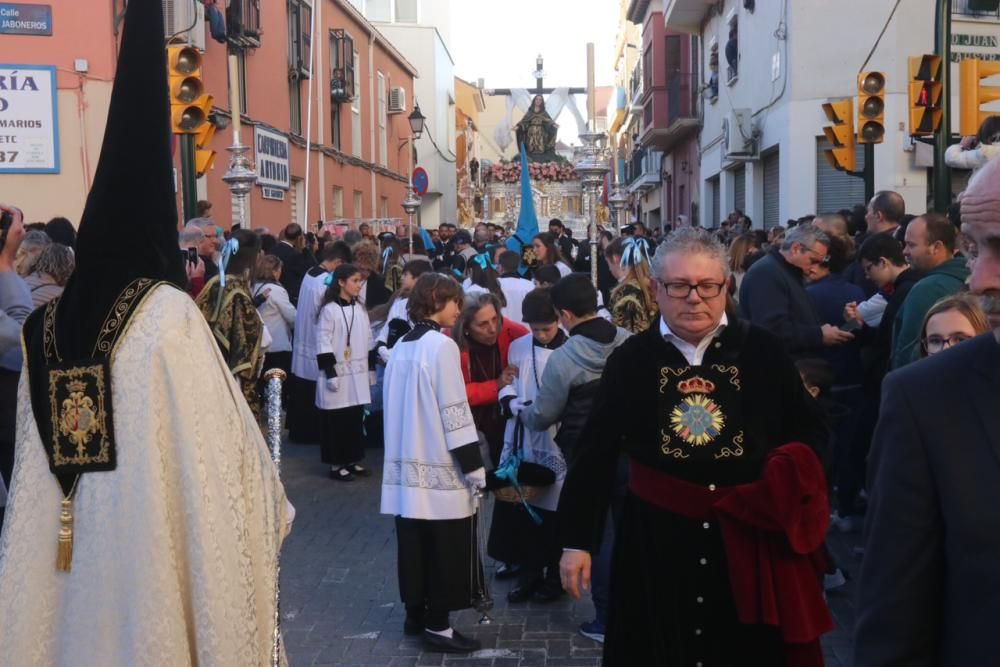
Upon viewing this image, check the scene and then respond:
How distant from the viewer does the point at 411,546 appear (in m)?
5.83

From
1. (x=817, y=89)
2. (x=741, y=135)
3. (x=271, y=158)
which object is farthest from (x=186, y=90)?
(x=741, y=135)

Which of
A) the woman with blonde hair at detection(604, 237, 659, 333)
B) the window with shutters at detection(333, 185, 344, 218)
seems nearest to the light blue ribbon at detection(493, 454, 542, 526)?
the woman with blonde hair at detection(604, 237, 659, 333)

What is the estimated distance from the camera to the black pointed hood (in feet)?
10.4

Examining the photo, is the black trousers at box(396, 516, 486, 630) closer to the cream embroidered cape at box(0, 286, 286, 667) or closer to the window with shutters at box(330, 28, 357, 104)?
the cream embroidered cape at box(0, 286, 286, 667)

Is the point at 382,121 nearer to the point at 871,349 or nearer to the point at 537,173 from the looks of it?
the point at 537,173

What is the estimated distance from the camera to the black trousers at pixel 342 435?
9719 millimetres

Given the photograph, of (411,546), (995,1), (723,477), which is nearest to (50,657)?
(723,477)

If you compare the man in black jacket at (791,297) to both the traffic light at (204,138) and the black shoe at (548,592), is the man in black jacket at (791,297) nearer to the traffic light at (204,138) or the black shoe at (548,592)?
the black shoe at (548,592)

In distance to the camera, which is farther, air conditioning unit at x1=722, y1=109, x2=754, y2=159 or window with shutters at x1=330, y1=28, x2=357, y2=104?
window with shutters at x1=330, y1=28, x2=357, y2=104

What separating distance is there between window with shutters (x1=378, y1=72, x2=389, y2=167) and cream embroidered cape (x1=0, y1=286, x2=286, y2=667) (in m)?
36.2

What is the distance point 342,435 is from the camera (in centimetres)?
973

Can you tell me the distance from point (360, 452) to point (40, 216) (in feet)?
26.0

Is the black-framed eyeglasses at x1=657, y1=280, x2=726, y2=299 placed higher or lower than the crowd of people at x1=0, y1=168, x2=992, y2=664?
higher

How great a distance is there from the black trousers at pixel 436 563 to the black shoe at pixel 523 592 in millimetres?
663
